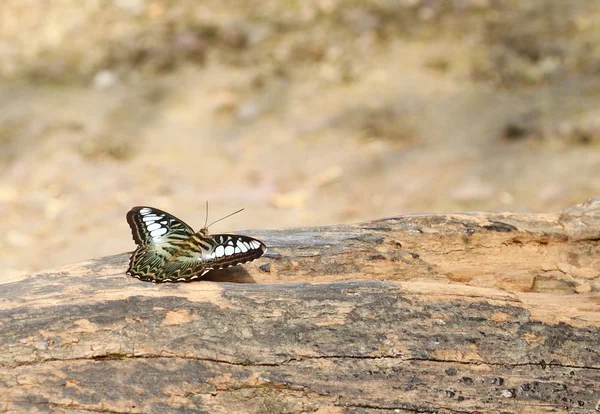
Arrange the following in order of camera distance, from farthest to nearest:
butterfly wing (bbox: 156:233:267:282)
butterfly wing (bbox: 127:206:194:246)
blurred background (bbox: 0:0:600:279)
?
blurred background (bbox: 0:0:600:279)
butterfly wing (bbox: 127:206:194:246)
butterfly wing (bbox: 156:233:267:282)

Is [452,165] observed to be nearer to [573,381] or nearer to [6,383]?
[573,381]

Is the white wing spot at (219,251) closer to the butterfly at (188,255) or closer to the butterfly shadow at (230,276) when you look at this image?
the butterfly at (188,255)

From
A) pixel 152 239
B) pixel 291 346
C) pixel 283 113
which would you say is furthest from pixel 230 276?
pixel 283 113

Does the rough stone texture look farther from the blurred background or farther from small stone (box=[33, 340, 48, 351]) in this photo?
the blurred background

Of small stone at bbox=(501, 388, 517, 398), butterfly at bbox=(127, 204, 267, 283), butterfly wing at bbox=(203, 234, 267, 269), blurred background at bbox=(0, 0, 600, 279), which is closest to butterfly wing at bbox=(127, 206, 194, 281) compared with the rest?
butterfly at bbox=(127, 204, 267, 283)

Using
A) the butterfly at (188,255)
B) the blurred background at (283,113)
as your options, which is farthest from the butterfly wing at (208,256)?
the blurred background at (283,113)

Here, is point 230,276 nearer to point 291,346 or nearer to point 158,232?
point 158,232

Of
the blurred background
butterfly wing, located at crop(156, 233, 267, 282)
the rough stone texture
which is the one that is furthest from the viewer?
the blurred background
